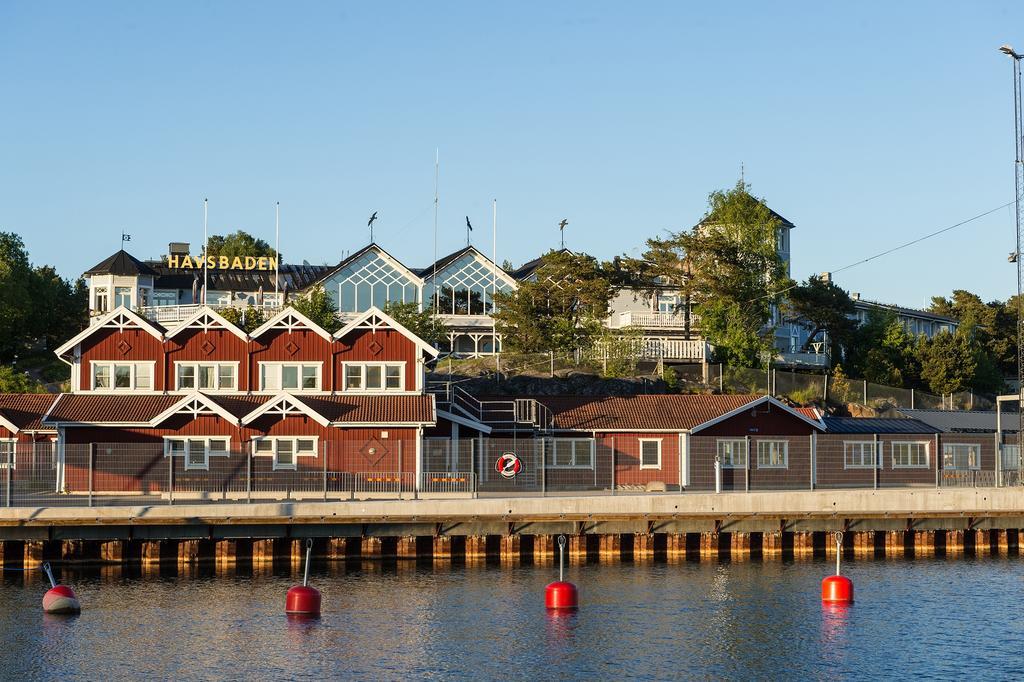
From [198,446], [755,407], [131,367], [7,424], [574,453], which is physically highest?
[131,367]

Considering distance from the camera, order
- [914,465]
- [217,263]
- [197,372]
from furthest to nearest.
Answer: [217,263] < [914,465] < [197,372]

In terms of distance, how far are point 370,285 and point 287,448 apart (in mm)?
38700

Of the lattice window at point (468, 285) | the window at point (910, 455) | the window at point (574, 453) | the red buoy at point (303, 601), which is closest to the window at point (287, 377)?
the window at point (574, 453)

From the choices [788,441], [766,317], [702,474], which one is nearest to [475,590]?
[702,474]

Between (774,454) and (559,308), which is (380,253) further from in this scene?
(774,454)

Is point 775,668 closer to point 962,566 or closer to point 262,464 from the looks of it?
point 962,566

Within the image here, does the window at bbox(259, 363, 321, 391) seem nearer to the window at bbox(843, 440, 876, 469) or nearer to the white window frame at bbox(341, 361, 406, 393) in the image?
the white window frame at bbox(341, 361, 406, 393)

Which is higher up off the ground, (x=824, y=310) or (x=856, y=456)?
(x=824, y=310)

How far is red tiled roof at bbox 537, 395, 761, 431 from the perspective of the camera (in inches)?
2731

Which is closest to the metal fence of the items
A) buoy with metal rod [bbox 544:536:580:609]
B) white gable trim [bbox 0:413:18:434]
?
white gable trim [bbox 0:413:18:434]

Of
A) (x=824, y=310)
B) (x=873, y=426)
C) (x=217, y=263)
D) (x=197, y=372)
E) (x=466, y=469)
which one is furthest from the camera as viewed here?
(x=217, y=263)

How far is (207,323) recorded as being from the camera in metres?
69.4

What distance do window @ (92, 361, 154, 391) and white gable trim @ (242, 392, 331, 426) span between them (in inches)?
306

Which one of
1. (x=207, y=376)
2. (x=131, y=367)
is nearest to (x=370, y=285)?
(x=207, y=376)
